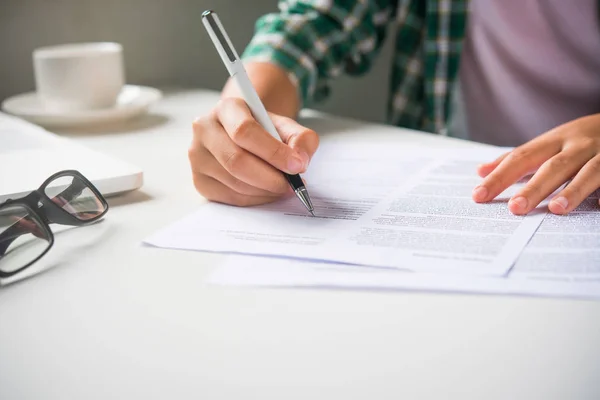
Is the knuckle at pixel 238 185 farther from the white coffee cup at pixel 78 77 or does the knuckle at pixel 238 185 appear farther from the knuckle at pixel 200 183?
the white coffee cup at pixel 78 77

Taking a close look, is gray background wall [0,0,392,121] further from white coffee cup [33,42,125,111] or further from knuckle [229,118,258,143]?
knuckle [229,118,258,143]

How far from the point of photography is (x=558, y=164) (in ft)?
1.90

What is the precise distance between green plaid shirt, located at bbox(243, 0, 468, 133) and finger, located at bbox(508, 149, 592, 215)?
0.44 m

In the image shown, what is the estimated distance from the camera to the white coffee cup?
901mm

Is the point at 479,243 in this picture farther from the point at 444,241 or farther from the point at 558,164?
the point at 558,164

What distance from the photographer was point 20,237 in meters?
0.48

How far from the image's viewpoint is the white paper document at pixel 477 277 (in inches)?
15.8

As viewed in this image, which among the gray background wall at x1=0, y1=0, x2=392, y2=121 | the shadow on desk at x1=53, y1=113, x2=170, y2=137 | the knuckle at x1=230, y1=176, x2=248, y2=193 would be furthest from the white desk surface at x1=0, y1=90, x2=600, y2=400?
the gray background wall at x1=0, y1=0, x2=392, y2=121

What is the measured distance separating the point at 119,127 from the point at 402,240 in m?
0.59

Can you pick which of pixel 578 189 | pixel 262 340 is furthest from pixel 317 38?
pixel 262 340

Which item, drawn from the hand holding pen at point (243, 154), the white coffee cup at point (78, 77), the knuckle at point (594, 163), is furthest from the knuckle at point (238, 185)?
the white coffee cup at point (78, 77)

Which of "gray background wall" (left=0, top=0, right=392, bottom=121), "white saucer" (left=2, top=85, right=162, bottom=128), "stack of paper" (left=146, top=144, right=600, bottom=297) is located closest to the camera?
"stack of paper" (left=146, top=144, right=600, bottom=297)

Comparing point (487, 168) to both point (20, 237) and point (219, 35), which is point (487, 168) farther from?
point (20, 237)

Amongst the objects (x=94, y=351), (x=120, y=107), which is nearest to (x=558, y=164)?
(x=94, y=351)
